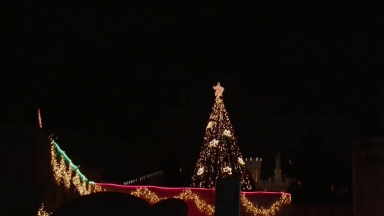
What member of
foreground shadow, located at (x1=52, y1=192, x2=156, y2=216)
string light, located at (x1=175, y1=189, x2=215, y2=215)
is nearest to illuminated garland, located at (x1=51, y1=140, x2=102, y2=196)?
string light, located at (x1=175, y1=189, x2=215, y2=215)

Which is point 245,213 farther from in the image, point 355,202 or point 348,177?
point 348,177

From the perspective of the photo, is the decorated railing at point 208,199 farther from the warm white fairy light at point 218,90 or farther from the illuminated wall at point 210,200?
the warm white fairy light at point 218,90

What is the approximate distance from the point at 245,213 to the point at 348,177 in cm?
→ 2373

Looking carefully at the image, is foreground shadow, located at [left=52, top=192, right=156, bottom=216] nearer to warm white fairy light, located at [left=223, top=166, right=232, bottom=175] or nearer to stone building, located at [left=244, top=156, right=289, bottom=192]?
warm white fairy light, located at [left=223, top=166, right=232, bottom=175]

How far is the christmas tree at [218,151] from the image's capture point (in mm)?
23516

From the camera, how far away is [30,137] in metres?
9.73

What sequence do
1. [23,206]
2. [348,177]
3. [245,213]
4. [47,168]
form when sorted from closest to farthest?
[23,206]
[47,168]
[245,213]
[348,177]

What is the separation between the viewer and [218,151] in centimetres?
2394

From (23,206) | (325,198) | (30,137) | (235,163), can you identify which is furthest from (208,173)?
(23,206)

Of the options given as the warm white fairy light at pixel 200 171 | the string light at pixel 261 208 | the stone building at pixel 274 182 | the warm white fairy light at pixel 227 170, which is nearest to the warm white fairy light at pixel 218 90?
the warm white fairy light at pixel 227 170

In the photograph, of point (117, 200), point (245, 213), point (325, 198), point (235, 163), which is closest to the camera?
point (117, 200)

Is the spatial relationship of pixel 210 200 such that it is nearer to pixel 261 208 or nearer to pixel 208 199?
pixel 208 199

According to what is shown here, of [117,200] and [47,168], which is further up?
[47,168]

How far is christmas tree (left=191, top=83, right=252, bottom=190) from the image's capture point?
23516mm
